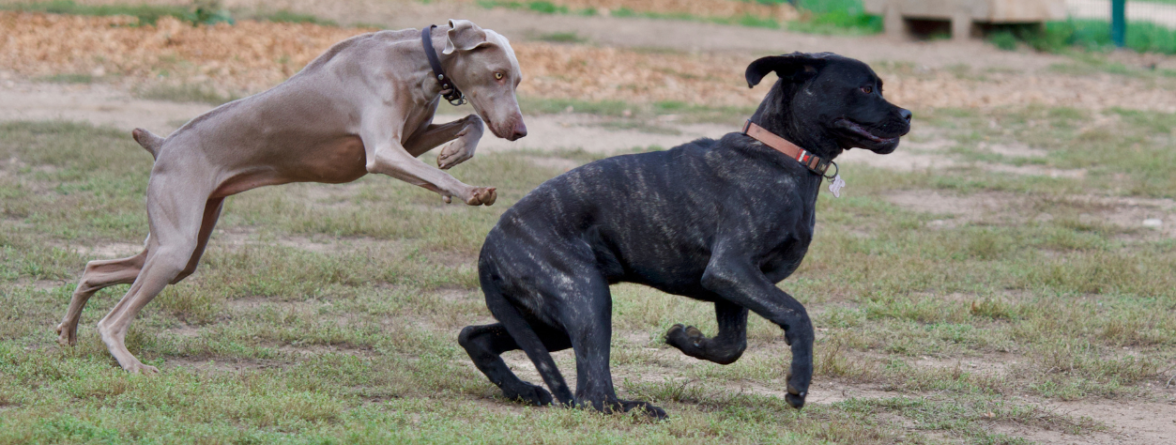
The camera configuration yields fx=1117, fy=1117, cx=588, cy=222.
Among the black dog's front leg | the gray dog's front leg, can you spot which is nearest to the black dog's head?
the black dog's front leg

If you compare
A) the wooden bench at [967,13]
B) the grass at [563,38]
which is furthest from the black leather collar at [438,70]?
the wooden bench at [967,13]

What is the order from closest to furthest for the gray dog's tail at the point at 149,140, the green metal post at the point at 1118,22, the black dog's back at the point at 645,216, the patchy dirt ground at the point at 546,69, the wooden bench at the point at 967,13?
1. the black dog's back at the point at 645,216
2. the gray dog's tail at the point at 149,140
3. the patchy dirt ground at the point at 546,69
4. the wooden bench at the point at 967,13
5. the green metal post at the point at 1118,22

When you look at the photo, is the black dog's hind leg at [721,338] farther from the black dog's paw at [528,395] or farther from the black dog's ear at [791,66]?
the black dog's ear at [791,66]

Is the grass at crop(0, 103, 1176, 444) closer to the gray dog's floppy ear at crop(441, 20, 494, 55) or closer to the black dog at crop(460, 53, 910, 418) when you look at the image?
the black dog at crop(460, 53, 910, 418)

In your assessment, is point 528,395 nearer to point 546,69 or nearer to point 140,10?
point 546,69

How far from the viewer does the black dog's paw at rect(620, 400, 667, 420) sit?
165 inches

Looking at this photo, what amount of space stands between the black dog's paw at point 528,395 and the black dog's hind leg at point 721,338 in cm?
57

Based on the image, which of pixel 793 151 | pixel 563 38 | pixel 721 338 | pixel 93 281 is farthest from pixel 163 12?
pixel 793 151

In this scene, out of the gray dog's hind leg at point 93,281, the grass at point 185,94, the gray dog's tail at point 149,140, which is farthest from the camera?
the grass at point 185,94

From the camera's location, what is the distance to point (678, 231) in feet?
14.5

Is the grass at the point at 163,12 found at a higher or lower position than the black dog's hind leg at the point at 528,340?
higher

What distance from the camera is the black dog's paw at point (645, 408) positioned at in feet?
13.8

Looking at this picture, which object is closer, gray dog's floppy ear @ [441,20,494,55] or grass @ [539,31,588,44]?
gray dog's floppy ear @ [441,20,494,55]

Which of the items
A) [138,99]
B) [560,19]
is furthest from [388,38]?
[560,19]
